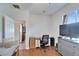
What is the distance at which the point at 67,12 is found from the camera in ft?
15.3

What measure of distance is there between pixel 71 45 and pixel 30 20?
366cm

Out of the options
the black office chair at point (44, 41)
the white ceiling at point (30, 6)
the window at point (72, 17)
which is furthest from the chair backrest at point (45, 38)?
the window at point (72, 17)

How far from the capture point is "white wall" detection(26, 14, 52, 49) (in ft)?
21.2

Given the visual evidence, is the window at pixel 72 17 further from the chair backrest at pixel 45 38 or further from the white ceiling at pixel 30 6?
the chair backrest at pixel 45 38

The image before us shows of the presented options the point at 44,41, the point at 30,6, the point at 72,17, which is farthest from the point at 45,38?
the point at 72,17

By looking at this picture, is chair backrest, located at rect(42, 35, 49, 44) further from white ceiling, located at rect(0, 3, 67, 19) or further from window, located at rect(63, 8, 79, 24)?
window, located at rect(63, 8, 79, 24)

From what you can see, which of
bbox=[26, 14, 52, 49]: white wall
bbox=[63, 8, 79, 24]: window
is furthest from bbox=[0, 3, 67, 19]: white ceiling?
bbox=[26, 14, 52, 49]: white wall

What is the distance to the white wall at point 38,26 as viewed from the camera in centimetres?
645

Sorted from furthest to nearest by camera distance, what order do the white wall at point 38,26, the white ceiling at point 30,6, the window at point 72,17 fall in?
the white wall at point 38,26
the window at point 72,17
the white ceiling at point 30,6

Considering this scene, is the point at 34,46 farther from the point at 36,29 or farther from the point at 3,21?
the point at 3,21

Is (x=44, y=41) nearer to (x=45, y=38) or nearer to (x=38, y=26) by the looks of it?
(x=45, y=38)

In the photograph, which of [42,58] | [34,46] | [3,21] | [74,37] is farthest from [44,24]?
[42,58]

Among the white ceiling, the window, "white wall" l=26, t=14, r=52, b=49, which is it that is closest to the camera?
the white ceiling

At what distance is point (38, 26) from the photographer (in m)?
7.06
